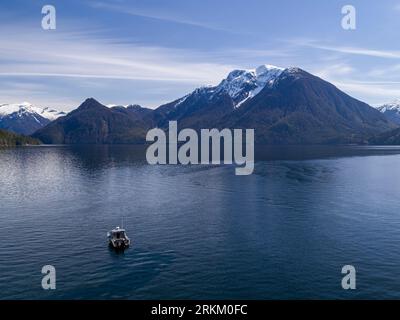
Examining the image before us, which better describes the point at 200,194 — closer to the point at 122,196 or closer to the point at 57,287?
the point at 122,196

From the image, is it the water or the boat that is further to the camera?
the boat

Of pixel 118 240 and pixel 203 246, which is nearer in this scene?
pixel 118 240

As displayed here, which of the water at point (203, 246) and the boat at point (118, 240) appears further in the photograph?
the boat at point (118, 240)

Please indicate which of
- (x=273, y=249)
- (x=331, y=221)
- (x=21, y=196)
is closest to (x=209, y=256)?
(x=273, y=249)

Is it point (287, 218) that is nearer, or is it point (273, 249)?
point (273, 249)

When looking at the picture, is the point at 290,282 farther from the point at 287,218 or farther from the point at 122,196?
the point at 122,196

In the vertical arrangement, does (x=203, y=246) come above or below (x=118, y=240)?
below

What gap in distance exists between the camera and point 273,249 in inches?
4070
